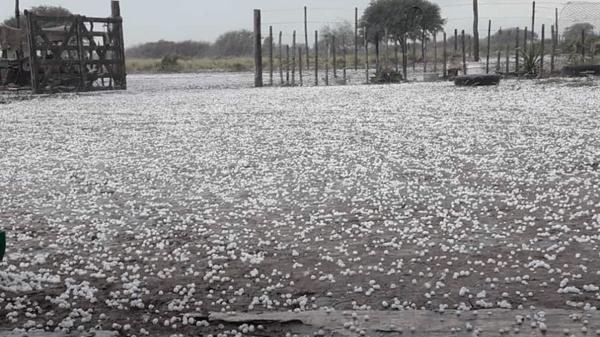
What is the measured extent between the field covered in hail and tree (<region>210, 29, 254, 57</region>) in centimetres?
5219

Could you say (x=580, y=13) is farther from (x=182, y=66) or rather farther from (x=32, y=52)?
(x=182, y=66)

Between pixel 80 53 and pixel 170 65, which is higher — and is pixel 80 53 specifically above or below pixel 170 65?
below

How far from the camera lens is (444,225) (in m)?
3.39

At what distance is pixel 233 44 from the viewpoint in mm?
60781

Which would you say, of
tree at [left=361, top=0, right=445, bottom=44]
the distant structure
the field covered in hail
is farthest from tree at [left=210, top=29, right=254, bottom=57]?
the field covered in hail

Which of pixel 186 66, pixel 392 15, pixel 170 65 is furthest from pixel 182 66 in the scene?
pixel 392 15

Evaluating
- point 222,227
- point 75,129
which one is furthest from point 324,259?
point 75,129

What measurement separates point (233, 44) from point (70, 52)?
45.2m

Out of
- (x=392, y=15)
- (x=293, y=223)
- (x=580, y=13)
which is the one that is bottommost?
(x=293, y=223)

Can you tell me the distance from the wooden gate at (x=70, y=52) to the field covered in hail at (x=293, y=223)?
8.94 metres

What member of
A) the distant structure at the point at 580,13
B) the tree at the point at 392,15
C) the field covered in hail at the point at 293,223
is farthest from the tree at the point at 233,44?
the field covered in hail at the point at 293,223

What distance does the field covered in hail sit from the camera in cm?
244

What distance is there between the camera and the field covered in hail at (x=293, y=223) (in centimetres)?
244

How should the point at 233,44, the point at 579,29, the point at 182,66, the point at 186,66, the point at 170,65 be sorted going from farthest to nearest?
the point at 233,44
the point at 186,66
the point at 182,66
the point at 170,65
the point at 579,29
